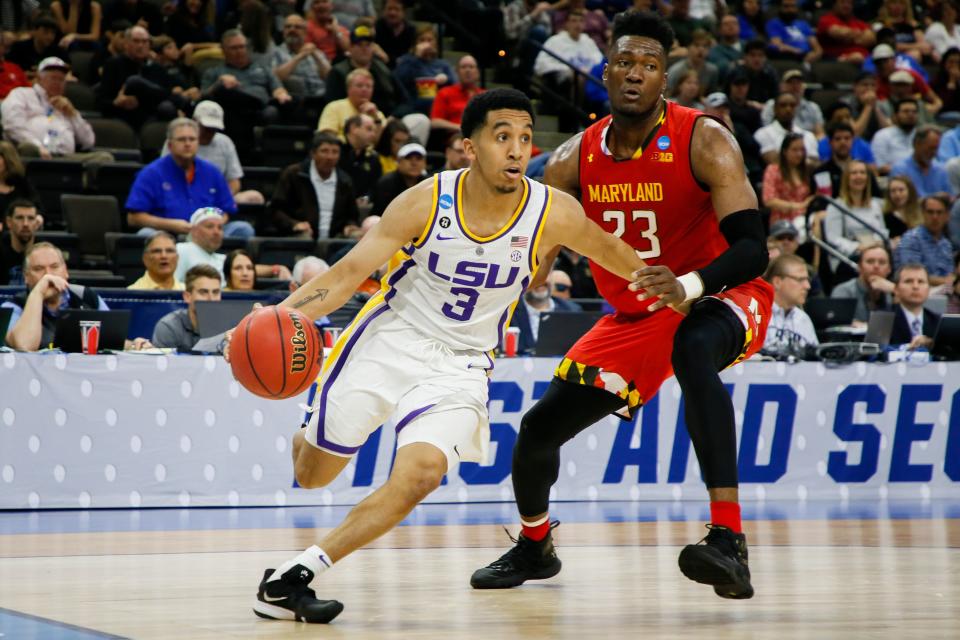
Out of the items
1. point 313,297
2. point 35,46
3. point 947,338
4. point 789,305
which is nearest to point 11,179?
point 35,46

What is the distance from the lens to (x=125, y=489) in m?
7.62

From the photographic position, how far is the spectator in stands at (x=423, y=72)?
1360 cm

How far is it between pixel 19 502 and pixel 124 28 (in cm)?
662

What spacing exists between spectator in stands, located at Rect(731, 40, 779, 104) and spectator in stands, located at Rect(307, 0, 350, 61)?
4550 millimetres

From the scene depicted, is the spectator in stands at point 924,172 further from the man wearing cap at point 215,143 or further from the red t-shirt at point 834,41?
the man wearing cap at point 215,143

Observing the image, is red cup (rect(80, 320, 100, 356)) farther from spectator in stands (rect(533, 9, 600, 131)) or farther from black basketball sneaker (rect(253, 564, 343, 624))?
spectator in stands (rect(533, 9, 600, 131))

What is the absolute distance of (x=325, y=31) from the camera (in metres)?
13.4

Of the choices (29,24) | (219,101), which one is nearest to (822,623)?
(219,101)

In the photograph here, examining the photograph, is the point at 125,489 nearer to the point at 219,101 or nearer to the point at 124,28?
the point at 219,101

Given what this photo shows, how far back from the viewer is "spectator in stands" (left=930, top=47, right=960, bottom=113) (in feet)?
54.3

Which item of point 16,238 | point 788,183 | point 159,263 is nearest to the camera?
point 159,263

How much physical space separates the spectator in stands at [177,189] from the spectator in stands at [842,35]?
932 centimetres

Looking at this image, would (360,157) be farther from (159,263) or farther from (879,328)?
(879,328)

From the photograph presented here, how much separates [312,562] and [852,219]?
9.38 m
